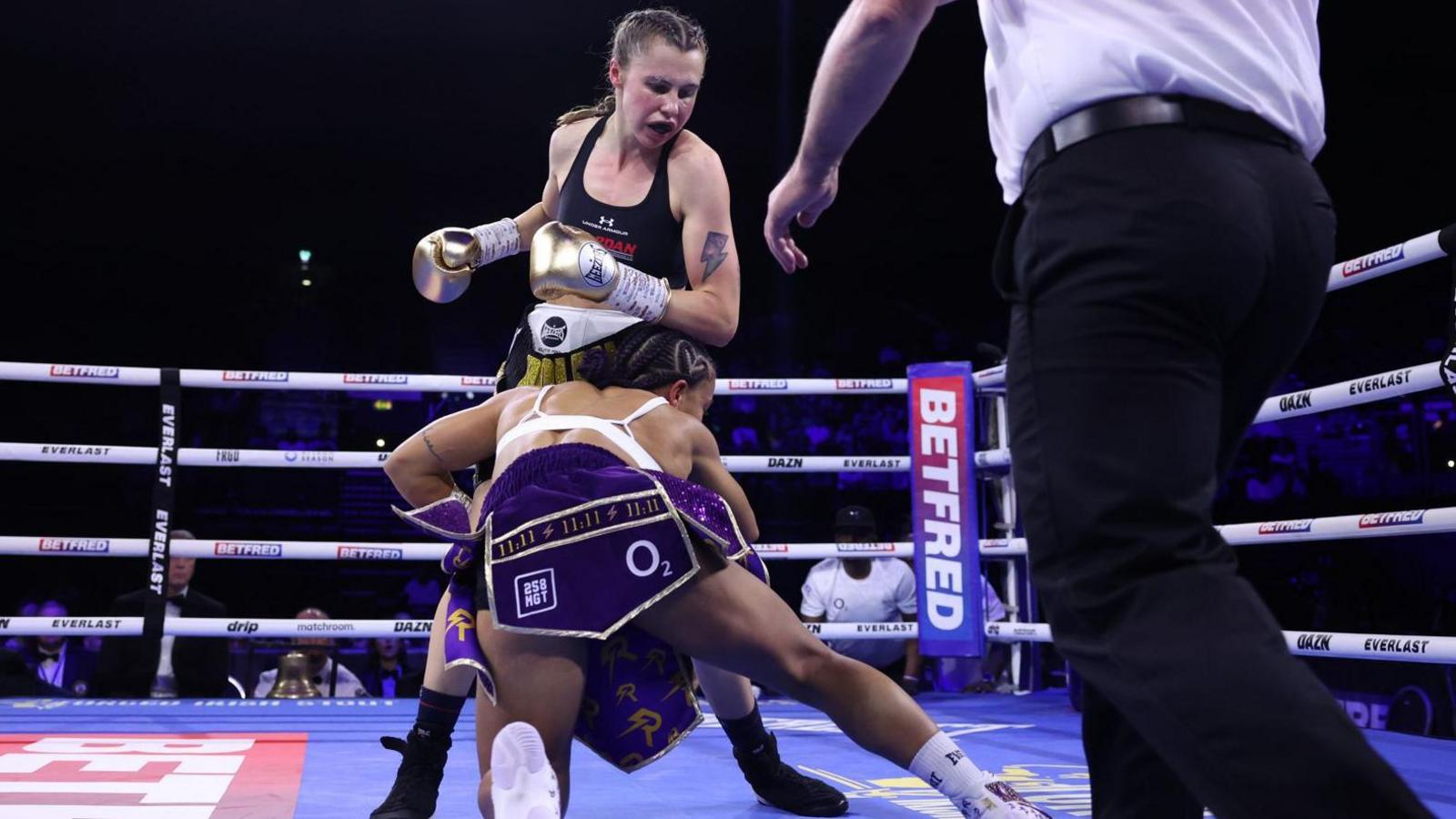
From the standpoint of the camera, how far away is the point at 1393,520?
2332mm

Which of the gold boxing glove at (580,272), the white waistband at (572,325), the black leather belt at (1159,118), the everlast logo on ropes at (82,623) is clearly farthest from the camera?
the everlast logo on ropes at (82,623)

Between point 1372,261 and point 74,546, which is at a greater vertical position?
point 1372,261

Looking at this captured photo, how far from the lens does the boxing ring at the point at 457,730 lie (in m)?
2.03

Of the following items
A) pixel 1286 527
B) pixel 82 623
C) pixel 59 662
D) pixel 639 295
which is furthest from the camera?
pixel 59 662

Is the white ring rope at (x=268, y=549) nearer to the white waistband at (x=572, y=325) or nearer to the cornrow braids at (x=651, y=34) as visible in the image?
the white waistband at (x=572, y=325)

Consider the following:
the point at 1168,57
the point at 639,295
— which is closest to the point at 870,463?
the point at 639,295

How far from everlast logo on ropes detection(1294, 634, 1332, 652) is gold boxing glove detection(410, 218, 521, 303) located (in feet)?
5.92

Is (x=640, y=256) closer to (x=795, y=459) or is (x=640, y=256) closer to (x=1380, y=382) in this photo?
(x=1380, y=382)

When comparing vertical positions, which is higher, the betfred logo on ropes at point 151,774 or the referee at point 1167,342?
the referee at point 1167,342

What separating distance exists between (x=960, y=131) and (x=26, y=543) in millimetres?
6856

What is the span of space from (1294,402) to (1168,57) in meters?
2.07

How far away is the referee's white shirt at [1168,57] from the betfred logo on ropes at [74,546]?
10.7 feet

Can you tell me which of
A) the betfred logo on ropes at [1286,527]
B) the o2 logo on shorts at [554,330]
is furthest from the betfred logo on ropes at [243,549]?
the betfred logo on ropes at [1286,527]

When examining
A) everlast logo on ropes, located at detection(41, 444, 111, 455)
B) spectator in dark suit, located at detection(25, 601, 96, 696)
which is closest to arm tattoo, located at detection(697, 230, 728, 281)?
everlast logo on ropes, located at detection(41, 444, 111, 455)
